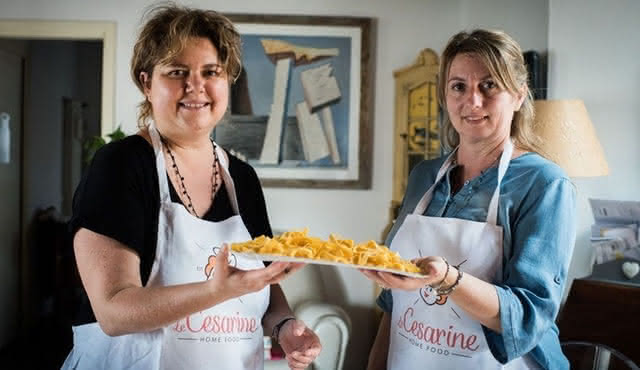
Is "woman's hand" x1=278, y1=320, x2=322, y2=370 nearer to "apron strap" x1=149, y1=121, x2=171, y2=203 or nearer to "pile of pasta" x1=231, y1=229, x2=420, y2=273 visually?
"pile of pasta" x1=231, y1=229, x2=420, y2=273

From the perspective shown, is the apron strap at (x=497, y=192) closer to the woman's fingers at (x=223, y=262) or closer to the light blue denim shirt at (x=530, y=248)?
the light blue denim shirt at (x=530, y=248)

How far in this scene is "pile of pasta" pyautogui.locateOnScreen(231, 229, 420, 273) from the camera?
116 centimetres

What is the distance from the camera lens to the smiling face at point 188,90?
→ 1.37 metres

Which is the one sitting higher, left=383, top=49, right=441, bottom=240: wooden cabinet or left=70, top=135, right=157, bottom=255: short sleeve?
left=383, top=49, right=441, bottom=240: wooden cabinet

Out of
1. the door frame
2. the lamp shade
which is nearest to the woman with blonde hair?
the lamp shade

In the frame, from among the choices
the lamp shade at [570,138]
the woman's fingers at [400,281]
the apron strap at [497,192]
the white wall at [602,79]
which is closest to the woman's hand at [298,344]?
the woman's fingers at [400,281]

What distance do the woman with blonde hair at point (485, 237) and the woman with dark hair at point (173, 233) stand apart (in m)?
0.27

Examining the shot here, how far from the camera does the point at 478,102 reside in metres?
1.45

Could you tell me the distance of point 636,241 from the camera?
256cm

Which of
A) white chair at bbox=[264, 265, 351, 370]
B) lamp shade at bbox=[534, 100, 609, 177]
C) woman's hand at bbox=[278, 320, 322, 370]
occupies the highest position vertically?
lamp shade at bbox=[534, 100, 609, 177]

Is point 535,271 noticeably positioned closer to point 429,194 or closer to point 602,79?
point 429,194

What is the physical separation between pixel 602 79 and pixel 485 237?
1732 mm

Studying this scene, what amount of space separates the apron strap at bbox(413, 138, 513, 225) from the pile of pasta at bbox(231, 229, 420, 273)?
270 mm

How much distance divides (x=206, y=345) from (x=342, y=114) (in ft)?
8.83
